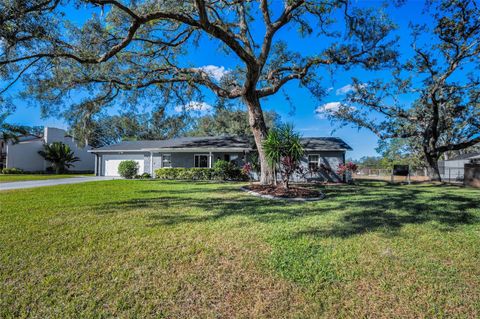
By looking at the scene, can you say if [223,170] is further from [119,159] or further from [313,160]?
[119,159]

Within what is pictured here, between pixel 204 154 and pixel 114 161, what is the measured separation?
9.16m

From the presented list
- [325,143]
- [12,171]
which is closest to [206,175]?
[325,143]

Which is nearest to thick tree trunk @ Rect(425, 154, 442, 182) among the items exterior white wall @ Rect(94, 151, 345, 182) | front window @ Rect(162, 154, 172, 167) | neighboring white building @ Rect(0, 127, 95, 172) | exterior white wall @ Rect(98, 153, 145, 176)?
exterior white wall @ Rect(94, 151, 345, 182)

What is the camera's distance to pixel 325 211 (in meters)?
6.47

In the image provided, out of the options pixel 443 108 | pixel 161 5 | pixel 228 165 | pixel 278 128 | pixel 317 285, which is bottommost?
pixel 317 285

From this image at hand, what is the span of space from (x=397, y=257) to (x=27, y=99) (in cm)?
1489

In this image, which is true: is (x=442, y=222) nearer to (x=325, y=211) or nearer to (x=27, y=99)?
(x=325, y=211)

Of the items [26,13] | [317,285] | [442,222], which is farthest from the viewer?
[26,13]

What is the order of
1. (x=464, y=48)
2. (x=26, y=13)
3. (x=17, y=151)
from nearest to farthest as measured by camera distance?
1. (x=26, y=13)
2. (x=464, y=48)
3. (x=17, y=151)

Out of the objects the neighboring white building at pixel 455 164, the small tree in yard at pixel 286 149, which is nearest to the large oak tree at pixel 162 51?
the small tree in yard at pixel 286 149

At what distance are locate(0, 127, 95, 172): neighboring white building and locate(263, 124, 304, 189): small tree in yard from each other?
25.0 metres

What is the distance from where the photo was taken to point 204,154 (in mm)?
20703

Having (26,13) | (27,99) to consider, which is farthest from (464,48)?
(27,99)

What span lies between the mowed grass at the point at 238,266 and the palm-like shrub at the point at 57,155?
27748 mm
